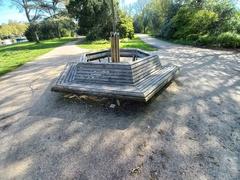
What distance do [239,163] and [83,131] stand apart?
2251 mm

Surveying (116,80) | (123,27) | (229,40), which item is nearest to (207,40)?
(229,40)

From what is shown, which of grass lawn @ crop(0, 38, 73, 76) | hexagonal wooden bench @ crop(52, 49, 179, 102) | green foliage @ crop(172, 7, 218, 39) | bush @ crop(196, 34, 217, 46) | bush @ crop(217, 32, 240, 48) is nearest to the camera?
hexagonal wooden bench @ crop(52, 49, 179, 102)

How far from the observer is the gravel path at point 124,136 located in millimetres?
2643

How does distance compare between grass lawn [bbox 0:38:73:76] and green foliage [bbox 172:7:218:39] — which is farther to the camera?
green foliage [bbox 172:7:218:39]

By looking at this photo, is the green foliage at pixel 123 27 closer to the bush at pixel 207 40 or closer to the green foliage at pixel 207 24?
the green foliage at pixel 207 24

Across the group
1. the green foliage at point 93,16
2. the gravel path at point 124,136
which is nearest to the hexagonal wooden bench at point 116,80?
the gravel path at point 124,136

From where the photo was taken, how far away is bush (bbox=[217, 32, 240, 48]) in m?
12.3

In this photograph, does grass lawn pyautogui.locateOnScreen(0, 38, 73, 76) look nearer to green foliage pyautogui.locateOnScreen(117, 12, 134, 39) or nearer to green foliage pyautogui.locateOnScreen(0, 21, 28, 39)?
green foliage pyautogui.locateOnScreen(117, 12, 134, 39)

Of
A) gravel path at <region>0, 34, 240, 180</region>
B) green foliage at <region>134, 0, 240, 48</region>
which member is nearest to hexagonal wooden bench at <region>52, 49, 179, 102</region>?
gravel path at <region>0, 34, 240, 180</region>

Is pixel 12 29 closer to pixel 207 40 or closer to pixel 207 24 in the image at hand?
pixel 207 24

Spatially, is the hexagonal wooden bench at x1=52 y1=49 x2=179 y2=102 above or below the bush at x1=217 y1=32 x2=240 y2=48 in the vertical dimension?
above

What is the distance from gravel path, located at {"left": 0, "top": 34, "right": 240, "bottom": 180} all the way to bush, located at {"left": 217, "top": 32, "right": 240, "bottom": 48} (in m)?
8.14

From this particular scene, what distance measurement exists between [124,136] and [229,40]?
11.8 meters

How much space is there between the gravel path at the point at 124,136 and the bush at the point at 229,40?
8.14m
